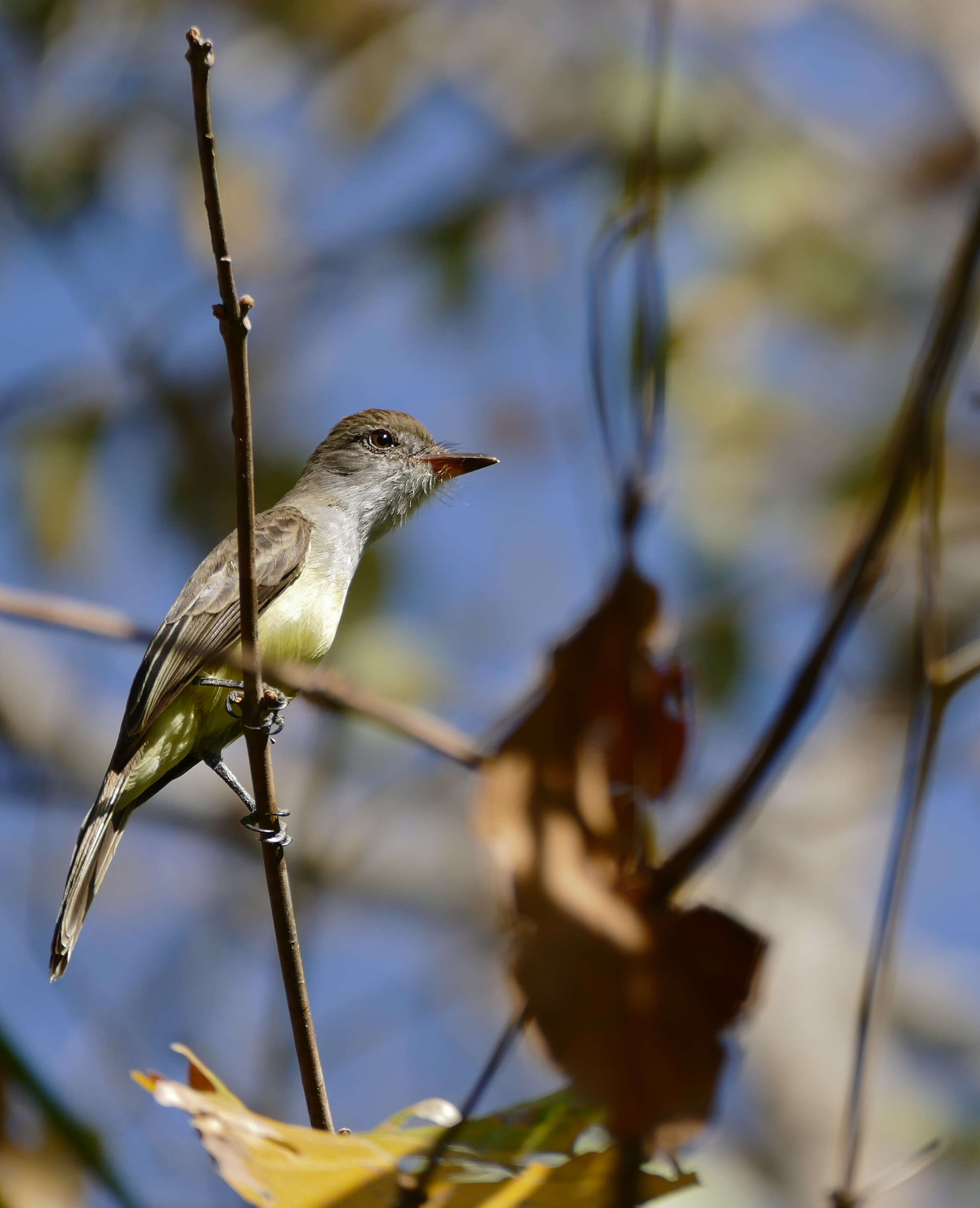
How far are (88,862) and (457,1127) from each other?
8.66 feet

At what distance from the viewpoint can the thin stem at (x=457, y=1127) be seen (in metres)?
1.11

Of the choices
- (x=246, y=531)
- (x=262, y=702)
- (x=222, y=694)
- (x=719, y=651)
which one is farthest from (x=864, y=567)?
(x=719, y=651)

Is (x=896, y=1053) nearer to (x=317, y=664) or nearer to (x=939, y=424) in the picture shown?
(x=317, y=664)

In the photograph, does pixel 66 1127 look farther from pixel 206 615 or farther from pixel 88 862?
pixel 206 615

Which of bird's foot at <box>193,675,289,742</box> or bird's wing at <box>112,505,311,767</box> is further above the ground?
bird's wing at <box>112,505,311,767</box>

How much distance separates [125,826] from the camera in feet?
12.9

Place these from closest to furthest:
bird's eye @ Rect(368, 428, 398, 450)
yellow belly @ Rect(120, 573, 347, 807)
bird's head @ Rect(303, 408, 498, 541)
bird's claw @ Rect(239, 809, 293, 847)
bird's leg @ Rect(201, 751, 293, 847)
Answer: bird's claw @ Rect(239, 809, 293, 847), bird's leg @ Rect(201, 751, 293, 847), yellow belly @ Rect(120, 573, 347, 807), bird's head @ Rect(303, 408, 498, 541), bird's eye @ Rect(368, 428, 398, 450)

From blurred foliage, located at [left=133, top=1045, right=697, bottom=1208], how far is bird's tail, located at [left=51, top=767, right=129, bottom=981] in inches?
72.6

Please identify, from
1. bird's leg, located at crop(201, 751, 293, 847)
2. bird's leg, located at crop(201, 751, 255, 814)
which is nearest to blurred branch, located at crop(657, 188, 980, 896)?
bird's leg, located at crop(201, 751, 293, 847)

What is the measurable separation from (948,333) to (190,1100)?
4.18 ft

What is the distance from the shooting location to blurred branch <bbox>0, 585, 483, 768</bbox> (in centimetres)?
119

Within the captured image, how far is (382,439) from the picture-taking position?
529 cm

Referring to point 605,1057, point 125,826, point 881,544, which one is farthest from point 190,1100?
point 125,826

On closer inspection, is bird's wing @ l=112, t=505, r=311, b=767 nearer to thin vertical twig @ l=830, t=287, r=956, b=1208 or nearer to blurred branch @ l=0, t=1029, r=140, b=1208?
blurred branch @ l=0, t=1029, r=140, b=1208
